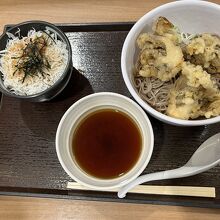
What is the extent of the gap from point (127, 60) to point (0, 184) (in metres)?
0.73

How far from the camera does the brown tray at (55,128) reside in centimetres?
141

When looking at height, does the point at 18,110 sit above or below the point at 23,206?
above

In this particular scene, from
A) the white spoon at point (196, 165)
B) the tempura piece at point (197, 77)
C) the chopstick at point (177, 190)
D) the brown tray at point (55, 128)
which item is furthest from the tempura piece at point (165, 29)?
the chopstick at point (177, 190)

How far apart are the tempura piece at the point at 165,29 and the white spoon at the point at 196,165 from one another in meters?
0.41

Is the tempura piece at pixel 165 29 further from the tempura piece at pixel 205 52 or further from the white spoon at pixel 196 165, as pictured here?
the white spoon at pixel 196 165

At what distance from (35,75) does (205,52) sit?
705 mm

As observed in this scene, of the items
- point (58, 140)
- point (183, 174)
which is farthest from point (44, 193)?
point (183, 174)

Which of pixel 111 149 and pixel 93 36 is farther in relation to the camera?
pixel 93 36

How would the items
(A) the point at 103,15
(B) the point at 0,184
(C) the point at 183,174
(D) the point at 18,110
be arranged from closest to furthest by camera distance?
(C) the point at 183,174, (B) the point at 0,184, (D) the point at 18,110, (A) the point at 103,15

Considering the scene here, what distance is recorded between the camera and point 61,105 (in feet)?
5.16

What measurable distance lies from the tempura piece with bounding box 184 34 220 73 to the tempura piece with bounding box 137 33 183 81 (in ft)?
0.19

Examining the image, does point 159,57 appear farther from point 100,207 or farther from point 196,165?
point 100,207

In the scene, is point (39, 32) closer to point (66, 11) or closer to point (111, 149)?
point (66, 11)

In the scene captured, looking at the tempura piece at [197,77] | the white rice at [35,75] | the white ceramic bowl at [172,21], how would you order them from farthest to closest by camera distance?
1. the white rice at [35,75]
2. the white ceramic bowl at [172,21]
3. the tempura piece at [197,77]
